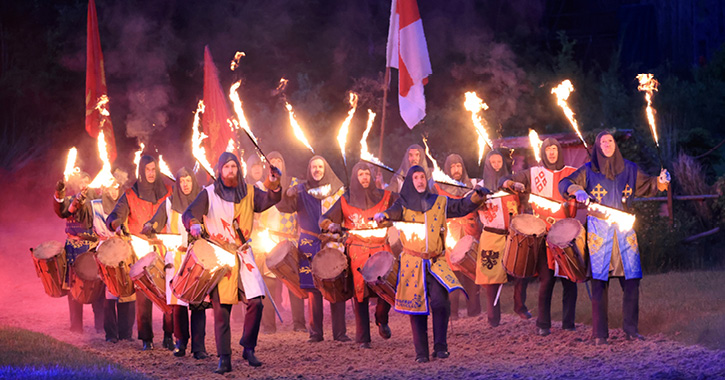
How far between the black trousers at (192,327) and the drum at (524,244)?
9.80 ft

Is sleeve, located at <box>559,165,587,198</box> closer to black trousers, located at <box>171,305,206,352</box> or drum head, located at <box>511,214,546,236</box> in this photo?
drum head, located at <box>511,214,546,236</box>

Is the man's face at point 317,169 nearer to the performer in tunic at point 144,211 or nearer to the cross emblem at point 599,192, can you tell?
the performer in tunic at point 144,211

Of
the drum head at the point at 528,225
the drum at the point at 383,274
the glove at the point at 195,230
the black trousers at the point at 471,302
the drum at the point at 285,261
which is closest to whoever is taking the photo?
the glove at the point at 195,230

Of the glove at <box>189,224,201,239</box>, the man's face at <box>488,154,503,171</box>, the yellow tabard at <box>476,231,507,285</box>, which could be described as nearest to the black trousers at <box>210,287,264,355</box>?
the glove at <box>189,224,201,239</box>

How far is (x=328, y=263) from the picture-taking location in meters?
8.17

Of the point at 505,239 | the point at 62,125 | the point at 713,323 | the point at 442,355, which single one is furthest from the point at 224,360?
the point at 62,125

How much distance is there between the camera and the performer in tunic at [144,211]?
28.5 ft

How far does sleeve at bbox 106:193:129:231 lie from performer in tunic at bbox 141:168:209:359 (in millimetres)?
408

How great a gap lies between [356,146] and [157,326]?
34.3ft

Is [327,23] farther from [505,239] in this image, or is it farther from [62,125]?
[505,239]

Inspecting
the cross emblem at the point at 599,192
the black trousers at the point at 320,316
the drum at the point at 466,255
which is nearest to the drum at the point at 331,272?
the black trousers at the point at 320,316

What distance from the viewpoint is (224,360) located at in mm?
7227

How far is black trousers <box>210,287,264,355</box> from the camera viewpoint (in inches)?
286

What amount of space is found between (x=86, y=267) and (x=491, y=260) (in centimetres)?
428
